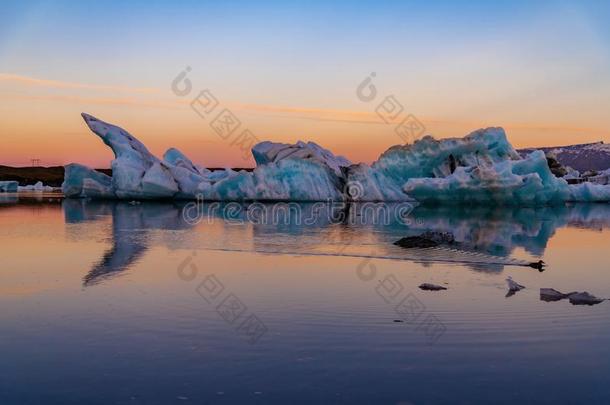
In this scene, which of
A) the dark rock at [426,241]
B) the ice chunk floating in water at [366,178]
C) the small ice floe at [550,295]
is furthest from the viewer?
the ice chunk floating in water at [366,178]

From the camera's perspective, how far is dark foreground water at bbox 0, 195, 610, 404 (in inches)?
144

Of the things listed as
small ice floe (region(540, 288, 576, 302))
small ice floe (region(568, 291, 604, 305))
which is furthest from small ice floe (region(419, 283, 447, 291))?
small ice floe (region(568, 291, 604, 305))

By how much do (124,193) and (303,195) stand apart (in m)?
9.80

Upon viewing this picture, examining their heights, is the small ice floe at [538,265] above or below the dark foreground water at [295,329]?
below

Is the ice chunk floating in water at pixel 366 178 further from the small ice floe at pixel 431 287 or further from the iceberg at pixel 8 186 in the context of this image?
the iceberg at pixel 8 186

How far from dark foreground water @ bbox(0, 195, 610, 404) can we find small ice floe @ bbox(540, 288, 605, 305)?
0.32ft

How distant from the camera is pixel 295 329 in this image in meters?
5.09

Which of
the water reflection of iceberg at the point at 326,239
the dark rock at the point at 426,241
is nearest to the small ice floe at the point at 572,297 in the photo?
the water reflection of iceberg at the point at 326,239

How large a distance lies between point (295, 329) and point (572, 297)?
10.7 ft

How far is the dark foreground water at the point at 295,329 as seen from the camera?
3.65m

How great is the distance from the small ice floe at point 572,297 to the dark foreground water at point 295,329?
10 centimetres

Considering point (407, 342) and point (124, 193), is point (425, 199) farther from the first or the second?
point (407, 342)

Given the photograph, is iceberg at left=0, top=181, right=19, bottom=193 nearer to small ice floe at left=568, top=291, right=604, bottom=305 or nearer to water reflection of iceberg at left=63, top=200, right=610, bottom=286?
water reflection of iceberg at left=63, top=200, right=610, bottom=286

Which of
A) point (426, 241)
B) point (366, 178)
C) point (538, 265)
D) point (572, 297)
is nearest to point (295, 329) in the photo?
point (572, 297)
